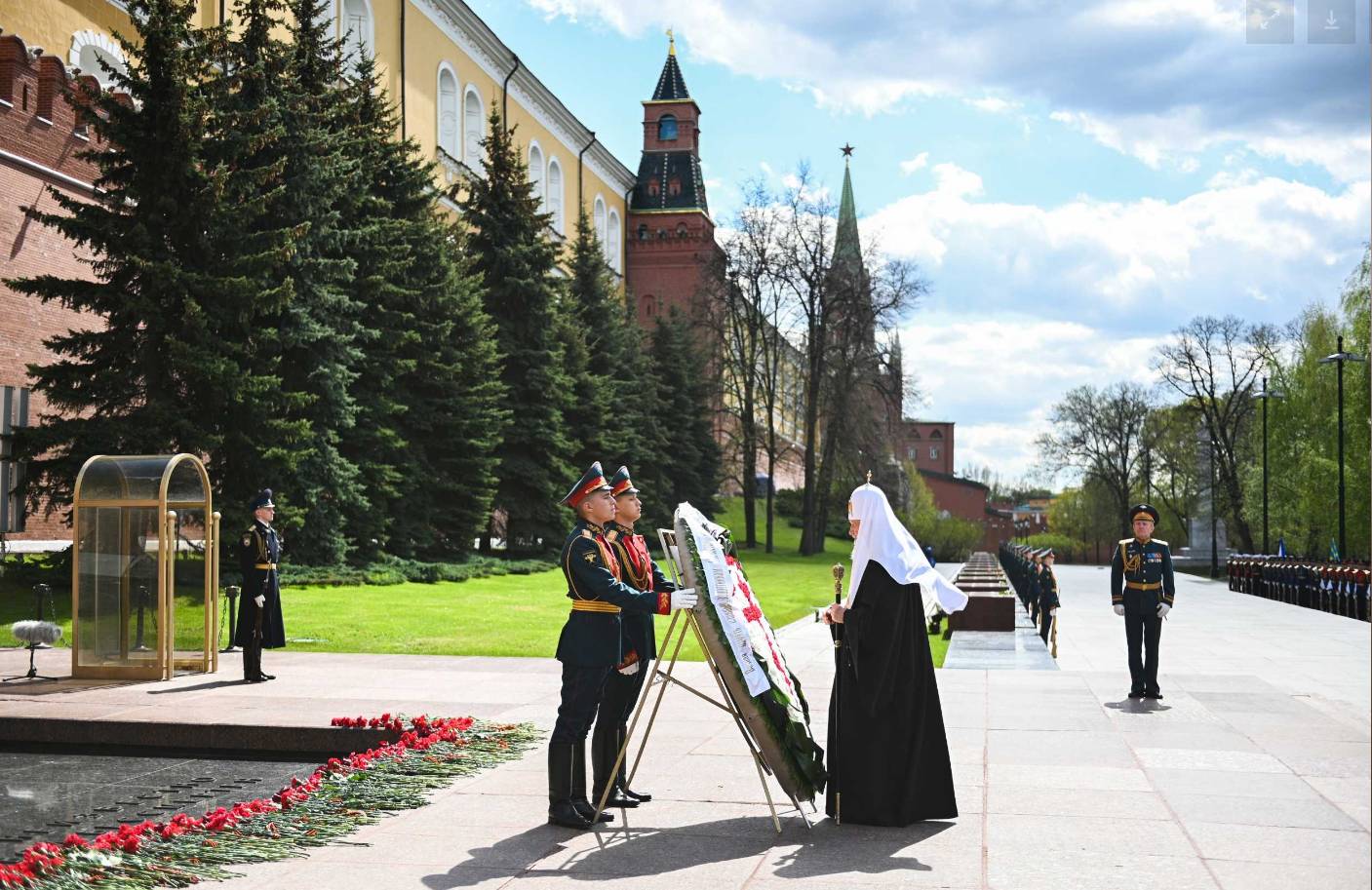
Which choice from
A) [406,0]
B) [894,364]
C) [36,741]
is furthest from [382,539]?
[894,364]

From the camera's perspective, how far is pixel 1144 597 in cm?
1291

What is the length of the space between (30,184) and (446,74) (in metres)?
28.8

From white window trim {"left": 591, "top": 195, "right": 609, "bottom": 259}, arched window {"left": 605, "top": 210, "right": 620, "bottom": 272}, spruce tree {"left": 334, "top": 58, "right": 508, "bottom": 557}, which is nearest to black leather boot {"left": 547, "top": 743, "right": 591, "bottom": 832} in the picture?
spruce tree {"left": 334, "top": 58, "right": 508, "bottom": 557}

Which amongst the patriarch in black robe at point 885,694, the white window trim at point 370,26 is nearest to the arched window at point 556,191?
the white window trim at point 370,26

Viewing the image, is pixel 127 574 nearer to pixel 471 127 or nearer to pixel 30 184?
pixel 30 184

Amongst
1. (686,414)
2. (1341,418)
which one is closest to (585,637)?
(1341,418)

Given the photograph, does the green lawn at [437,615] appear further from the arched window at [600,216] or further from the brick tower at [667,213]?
the brick tower at [667,213]

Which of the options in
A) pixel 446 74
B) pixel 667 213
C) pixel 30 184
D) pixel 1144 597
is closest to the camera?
pixel 1144 597

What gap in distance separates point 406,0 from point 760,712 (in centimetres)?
4697

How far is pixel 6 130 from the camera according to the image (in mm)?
27000

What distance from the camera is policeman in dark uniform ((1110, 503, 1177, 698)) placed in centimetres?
1280

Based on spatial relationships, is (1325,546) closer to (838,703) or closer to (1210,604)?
(1210,604)

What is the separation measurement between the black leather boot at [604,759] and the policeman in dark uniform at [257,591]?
23.0 ft

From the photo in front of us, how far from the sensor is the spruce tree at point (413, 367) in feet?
97.2
